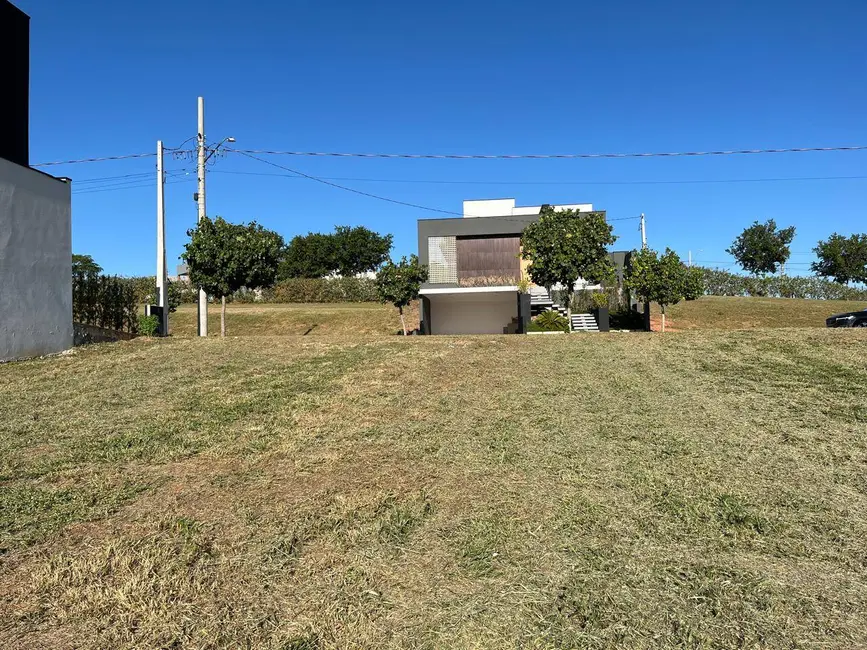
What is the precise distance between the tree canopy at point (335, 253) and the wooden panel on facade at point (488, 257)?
172 ft

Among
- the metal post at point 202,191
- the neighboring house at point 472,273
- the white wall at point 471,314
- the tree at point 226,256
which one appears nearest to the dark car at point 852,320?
the neighboring house at point 472,273

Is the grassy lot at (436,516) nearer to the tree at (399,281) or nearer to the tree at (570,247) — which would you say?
the tree at (570,247)

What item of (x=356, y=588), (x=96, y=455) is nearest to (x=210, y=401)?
(x=96, y=455)

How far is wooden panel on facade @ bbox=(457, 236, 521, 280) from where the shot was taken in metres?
28.1

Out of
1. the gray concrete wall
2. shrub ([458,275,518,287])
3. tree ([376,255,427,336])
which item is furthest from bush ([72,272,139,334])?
shrub ([458,275,518,287])

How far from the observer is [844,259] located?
1822 inches

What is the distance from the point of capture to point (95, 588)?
2787mm

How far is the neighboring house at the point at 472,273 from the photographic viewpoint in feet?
89.9

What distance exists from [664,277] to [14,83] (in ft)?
70.8

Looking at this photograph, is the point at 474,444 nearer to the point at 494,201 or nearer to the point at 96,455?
the point at 96,455

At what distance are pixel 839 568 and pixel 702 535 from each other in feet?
2.23

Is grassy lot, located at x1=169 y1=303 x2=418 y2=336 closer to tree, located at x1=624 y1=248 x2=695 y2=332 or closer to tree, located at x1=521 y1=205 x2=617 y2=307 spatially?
tree, located at x1=521 y1=205 x2=617 y2=307

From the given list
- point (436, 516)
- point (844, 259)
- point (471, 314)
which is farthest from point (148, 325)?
point (844, 259)

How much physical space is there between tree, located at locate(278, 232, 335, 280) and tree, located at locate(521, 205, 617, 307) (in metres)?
60.3
